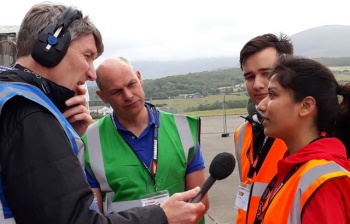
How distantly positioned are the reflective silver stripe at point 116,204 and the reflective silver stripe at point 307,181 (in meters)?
1.15

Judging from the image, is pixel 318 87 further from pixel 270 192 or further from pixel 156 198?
pixel 156 198

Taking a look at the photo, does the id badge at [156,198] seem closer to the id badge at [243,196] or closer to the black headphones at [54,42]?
the id badge at [243,196]

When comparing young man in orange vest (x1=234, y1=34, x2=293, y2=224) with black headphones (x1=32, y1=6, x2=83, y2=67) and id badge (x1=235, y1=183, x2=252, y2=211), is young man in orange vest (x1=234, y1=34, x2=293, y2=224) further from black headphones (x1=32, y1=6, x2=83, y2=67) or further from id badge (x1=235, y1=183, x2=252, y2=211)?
black headphones (x1=32, y1=6, x2=83, y2=67)

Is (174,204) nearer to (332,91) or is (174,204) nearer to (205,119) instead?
(332,91)

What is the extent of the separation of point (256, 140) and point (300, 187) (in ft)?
3.14

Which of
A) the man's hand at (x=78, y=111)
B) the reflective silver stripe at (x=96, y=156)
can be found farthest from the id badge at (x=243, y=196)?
the man's hand at (x=78, y=111)

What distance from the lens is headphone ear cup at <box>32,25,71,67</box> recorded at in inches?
61.0

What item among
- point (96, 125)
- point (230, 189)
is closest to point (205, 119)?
point (230, 189)

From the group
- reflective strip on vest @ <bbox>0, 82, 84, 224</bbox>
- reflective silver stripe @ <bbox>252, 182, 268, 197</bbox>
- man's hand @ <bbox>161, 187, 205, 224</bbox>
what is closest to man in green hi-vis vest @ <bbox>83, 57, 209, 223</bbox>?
reflective silver stripe @ <bbox>252, 182, 268, 197</bbox>

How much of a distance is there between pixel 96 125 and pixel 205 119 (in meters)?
22.9

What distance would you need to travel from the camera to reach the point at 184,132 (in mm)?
2865

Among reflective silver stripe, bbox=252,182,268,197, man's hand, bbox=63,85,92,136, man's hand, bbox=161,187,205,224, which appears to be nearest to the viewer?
man's hand, bbox=161,187,205,224

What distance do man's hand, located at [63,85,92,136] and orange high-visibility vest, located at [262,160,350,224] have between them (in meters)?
1.07

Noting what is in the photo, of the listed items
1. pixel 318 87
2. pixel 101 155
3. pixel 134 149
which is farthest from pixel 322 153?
pixel 101 155
